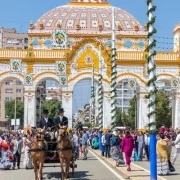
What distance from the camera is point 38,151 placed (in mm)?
17344

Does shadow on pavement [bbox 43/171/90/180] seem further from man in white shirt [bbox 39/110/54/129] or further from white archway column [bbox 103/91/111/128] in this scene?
white archway column [bbox 103/91/111/128]

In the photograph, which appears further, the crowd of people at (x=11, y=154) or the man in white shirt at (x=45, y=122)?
the crowd of people at (x=11, y=154)

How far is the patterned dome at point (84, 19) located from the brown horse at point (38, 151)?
53.8 metres

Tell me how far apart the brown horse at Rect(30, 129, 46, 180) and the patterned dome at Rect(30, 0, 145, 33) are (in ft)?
177

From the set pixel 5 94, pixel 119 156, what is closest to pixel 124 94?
pixel 5 94

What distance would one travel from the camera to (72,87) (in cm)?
5700

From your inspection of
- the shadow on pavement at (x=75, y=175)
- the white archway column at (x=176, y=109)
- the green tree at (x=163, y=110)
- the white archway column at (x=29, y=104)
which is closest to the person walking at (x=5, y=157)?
the shadow on pavement at (x=75, y=175)

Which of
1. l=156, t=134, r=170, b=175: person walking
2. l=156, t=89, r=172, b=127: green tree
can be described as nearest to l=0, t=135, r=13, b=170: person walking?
l=156, t=134, r=170, b=175: person walking

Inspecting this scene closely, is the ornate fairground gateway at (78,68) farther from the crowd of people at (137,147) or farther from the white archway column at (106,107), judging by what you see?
the crowd of people at (137,147)

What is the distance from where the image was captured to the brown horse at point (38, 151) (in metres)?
17.3

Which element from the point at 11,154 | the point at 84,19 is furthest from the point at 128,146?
the point at 84,19

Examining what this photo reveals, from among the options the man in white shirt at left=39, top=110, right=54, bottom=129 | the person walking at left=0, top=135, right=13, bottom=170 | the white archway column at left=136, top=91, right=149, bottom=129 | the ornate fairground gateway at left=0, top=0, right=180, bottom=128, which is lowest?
the person walking at left=0, top=135, right=13, bottom=170

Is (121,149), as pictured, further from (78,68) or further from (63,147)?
(78,68)

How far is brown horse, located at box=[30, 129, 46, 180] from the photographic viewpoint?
56.7ft
